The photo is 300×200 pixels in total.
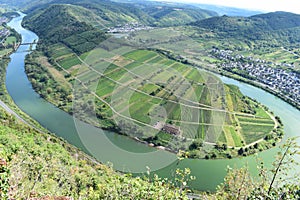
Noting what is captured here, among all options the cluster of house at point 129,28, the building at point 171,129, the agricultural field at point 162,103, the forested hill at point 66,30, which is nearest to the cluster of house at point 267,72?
the agricultural field at point 162,103

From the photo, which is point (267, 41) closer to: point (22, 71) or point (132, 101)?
point (132, 101)

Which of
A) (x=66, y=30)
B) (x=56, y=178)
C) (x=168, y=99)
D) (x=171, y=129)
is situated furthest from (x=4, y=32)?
(x=56, y=178)

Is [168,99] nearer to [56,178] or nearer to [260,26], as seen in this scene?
[56,178]

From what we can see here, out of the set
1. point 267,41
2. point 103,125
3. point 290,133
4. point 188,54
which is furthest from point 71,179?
point 267,41

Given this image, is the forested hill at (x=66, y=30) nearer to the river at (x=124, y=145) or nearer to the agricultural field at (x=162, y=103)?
the agricultural field at (x=162, y=103)

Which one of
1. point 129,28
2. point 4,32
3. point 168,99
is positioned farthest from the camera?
point 129,28
